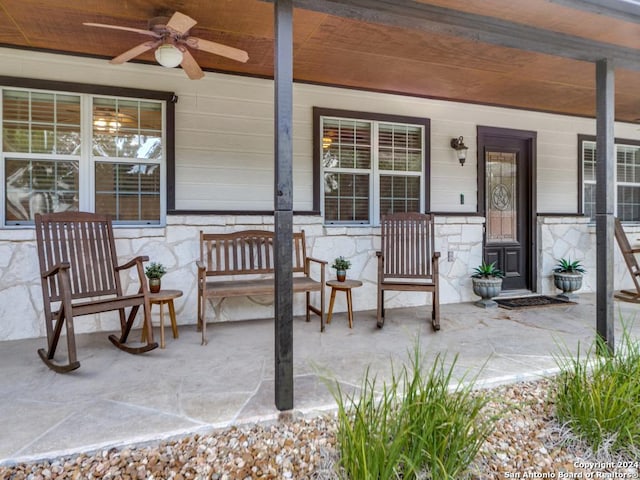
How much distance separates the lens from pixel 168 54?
2.85m

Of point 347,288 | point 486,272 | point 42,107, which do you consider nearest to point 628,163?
point 486,272

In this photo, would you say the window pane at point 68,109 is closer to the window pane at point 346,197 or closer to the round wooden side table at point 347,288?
the window pane at point 346,197

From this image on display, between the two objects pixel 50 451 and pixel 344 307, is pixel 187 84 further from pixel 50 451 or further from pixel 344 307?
pixel 50 451

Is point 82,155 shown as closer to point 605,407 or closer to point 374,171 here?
point 374,171

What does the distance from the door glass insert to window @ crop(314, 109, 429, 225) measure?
44.2 inches

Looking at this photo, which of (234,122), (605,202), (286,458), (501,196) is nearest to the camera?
(286,458)

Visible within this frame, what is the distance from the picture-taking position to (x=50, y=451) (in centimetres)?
162

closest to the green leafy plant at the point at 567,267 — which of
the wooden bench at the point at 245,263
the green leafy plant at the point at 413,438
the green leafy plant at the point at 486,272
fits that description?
the green leafy plant at the point at 486,272

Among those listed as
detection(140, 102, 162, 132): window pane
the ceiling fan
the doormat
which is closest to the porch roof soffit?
the ceiling fan

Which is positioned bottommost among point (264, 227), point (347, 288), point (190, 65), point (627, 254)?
point (347, 288)

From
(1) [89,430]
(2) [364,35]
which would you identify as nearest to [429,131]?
(2) [364,35]

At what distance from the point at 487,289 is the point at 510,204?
148 centimetres

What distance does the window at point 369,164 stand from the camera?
4.32 metres

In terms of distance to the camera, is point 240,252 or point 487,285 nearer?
point 240,252
